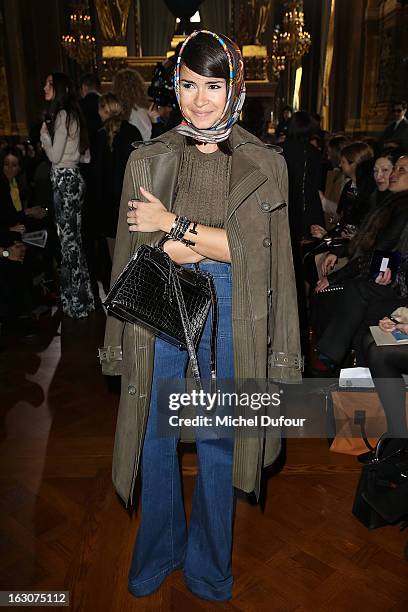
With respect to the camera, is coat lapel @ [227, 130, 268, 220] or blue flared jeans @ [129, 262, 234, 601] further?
blue flared jeans @ [129, 262, 234, 601]

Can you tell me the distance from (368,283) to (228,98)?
1981 millimetres

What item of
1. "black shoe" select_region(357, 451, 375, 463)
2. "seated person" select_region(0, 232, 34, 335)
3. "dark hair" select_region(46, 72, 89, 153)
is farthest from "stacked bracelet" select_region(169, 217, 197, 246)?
"dark hair" select_region(46, 72, 89, 153)

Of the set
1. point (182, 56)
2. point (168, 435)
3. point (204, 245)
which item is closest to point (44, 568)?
point (168, 435)

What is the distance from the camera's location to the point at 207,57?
140 centimetres

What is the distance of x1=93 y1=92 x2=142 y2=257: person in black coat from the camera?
4.60 m

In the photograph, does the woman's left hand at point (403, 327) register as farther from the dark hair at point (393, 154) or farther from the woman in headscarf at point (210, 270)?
the dark hair at point (393, 154)

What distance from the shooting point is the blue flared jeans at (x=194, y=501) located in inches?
65.9

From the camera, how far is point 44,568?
2.06m

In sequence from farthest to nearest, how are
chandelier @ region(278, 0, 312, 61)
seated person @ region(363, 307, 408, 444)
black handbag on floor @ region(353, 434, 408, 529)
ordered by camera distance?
1. chandelier @ region(278, 0, 312, 61)
2. seated person @ region(363, 307, 408, 444)
3. black handbag on floor @ region(353, 434, 408, 529)

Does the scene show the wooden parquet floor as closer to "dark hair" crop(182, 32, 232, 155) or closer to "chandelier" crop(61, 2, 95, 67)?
"dark hair" crop(182, 32, 232, 155)

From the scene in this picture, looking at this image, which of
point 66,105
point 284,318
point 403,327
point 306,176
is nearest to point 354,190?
point 306,176

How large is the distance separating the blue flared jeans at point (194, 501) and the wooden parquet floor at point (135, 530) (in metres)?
0.10

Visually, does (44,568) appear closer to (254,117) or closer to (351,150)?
(351,150)

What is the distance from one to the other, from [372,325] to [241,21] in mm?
15987
